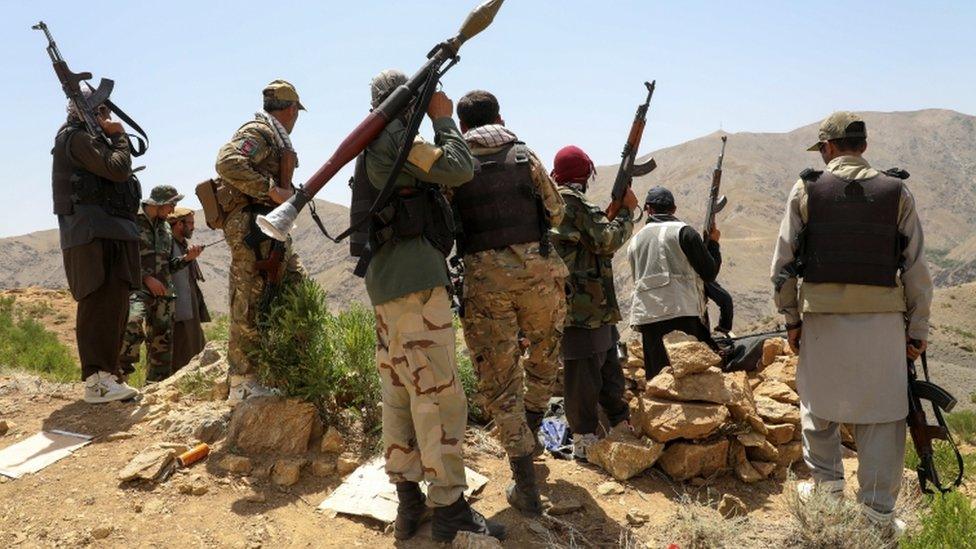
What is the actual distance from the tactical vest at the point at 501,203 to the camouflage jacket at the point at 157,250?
444 centimetres

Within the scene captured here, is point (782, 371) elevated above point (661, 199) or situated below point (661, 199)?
below

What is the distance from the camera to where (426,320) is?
3215 mm

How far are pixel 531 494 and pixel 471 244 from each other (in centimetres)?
137

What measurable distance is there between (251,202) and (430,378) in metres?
1.97

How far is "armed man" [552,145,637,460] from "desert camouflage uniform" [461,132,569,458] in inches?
25.7

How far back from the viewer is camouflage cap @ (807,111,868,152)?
3658 mm

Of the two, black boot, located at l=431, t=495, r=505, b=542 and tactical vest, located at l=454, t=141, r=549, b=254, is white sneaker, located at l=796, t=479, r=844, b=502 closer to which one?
black boot, located at l=431, t=495, r=505, b=542

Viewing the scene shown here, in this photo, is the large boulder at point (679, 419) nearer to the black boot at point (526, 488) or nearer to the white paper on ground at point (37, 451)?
the black boot at point (526, 488)

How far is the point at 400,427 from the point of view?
336 centimetres

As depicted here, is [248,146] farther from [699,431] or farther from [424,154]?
[699,431]

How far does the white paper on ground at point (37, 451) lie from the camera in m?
4.12

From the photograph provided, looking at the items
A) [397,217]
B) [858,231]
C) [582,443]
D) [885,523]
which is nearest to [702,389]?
[582,443]

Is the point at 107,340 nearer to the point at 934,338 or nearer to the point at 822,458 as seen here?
the point at 822,458

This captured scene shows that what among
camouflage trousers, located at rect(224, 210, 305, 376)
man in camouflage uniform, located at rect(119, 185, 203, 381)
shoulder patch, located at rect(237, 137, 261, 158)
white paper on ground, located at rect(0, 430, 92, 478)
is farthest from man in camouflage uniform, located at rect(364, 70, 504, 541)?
man in camouflage uniform, located at rect(119, 185, 203, 381)
